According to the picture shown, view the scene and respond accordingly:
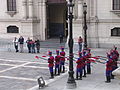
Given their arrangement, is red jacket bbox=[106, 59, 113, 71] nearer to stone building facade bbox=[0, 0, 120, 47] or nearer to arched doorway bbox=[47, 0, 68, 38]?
stone building facade bbox=[0, 0, 120, 47]

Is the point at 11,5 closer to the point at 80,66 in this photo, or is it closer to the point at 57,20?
the point at 57,20

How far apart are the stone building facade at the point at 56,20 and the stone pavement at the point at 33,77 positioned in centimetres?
709

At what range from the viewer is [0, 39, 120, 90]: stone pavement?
15328mm

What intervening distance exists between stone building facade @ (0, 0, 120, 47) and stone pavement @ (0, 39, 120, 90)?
7086 mm

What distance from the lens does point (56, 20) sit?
36.7 meters

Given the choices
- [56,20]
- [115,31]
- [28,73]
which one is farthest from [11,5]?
[28,73]

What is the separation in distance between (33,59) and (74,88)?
34.2ft

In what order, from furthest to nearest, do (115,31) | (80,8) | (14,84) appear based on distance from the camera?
1. (80,8)
2. (115,31)
3. (14,84)

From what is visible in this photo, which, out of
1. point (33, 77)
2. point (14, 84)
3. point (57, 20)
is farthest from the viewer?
point (57, 20)

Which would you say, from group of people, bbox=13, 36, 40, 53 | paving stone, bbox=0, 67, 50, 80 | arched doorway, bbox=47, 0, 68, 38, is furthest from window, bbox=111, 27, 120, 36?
paving stone, bbox=0, 67, 50, 80

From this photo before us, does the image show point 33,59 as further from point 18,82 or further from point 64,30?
point 64,30

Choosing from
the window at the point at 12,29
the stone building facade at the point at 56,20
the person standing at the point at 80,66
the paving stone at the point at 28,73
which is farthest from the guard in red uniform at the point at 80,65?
the window at the point at 12,29

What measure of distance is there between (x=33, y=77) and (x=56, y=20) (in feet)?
63.7

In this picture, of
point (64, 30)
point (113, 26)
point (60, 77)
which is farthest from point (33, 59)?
point (64, 30)
